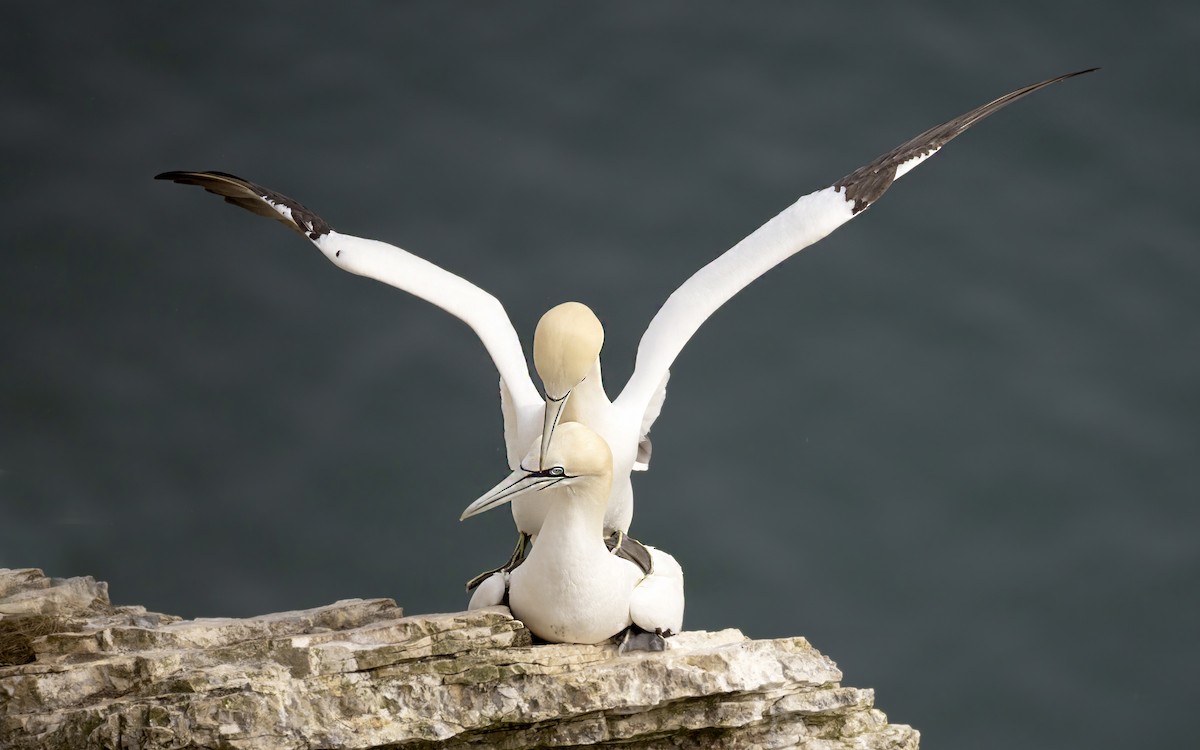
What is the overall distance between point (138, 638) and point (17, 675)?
0.43m

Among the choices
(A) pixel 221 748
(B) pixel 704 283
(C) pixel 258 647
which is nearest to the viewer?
(A) pixel 221 748

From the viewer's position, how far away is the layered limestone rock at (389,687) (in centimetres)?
580

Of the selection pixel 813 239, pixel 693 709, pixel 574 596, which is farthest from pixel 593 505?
pixel 813 239

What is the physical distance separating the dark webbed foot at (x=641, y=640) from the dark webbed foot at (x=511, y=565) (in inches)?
20.0

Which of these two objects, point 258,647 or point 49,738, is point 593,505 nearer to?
point 258,647

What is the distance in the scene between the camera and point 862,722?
658 cm

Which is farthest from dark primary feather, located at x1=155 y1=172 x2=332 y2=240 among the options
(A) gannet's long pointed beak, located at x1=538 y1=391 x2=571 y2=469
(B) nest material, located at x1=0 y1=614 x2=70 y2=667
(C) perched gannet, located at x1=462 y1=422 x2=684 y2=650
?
(B) nest material, located at x1=0 y1=614 x2=70 y2=667

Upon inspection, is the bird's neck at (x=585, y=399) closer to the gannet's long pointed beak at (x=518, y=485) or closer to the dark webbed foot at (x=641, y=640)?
the gannet's long pointed beak at (x=518, y=485)

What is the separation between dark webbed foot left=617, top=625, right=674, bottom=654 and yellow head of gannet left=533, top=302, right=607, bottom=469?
0.81 meters

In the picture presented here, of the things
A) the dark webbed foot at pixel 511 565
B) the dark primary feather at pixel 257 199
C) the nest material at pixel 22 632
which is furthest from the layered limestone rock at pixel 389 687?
the dark primary feather at pixel 257 199

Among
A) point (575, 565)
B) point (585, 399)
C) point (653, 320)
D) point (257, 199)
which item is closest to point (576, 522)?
point (575, 565)

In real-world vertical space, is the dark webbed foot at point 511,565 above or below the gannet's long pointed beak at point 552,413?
Answer: below

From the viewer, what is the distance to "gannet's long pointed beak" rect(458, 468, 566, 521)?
20.3 feet

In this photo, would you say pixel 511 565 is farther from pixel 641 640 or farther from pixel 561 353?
pixel 561 353
